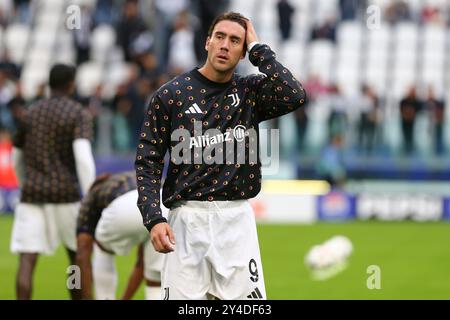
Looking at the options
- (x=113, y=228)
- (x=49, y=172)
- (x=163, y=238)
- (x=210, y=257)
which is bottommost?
(x=113, y=228)

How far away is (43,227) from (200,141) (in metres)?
3.41

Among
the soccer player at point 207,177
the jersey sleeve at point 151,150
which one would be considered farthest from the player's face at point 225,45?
the jersey sleeve at point 151,150

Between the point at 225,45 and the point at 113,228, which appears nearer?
the point at 225,45

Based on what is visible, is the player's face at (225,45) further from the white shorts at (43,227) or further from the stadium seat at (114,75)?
the stadium seat at (114,75)

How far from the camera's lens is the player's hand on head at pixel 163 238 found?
5953mm

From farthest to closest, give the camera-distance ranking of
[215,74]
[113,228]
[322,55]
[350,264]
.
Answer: [322,55] < [350,264] < [113,228] < [215,74]

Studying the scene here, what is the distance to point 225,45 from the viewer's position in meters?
6.25

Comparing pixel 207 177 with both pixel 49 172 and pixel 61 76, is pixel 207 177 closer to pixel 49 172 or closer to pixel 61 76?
pixel 49 172

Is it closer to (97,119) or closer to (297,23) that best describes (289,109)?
(97,119)

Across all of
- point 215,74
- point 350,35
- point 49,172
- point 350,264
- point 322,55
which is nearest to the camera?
point 215,74

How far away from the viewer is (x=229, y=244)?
20.4 feet

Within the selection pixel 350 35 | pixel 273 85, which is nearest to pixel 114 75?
pixel 350 35

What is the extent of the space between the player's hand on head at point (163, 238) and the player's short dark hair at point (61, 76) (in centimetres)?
343

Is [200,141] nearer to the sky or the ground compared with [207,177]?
nearer to the sky
